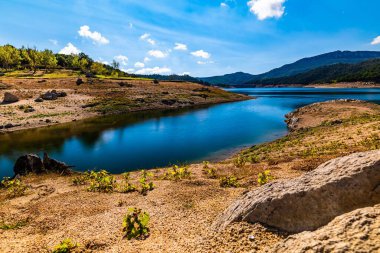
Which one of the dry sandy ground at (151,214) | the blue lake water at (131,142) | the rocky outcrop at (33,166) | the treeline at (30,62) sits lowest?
the blue lake water at (131,142)

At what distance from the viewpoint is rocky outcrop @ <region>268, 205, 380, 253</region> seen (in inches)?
268

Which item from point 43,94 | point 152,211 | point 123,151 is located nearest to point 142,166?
point 123,151

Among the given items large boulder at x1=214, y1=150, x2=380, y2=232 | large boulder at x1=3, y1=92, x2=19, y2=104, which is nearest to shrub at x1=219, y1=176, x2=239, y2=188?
large boulder at x1=214, y1=150, x2=380, y2=232

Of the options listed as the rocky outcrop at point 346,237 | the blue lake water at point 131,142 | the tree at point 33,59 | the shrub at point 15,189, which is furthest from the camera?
the tree at point 33,59

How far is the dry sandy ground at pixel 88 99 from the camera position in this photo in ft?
260

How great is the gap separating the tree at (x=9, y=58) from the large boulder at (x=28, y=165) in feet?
521

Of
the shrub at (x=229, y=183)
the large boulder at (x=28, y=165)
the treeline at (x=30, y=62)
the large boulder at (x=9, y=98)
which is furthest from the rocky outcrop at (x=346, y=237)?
the treeline at (x=30, y=62)

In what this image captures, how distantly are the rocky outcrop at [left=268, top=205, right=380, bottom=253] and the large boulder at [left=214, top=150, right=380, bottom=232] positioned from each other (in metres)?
1.10

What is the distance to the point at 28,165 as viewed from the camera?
99.0 feet

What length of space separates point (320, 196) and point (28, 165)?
30788 mm

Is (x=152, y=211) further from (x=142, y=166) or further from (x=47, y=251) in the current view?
(x=142, y=166)

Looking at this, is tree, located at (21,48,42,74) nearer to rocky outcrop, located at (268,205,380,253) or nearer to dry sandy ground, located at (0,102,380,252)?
dry sandy ground, located at (0,102,380,252)

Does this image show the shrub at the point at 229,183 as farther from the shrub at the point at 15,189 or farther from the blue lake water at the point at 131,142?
the blue lake water at the point at 131,142

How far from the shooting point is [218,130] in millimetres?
65062
